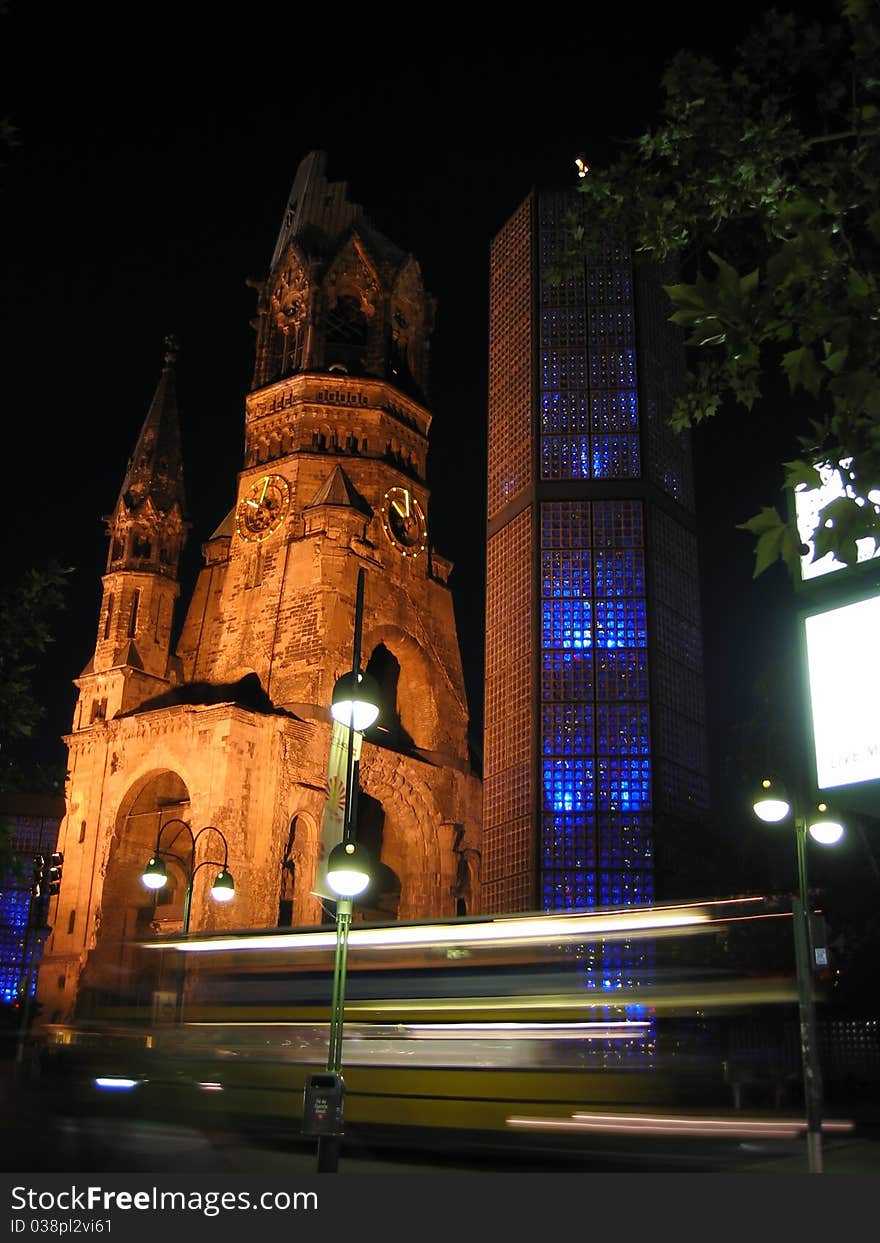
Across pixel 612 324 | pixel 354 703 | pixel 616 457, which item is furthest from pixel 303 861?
pixel 354 703

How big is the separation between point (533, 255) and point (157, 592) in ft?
67.8

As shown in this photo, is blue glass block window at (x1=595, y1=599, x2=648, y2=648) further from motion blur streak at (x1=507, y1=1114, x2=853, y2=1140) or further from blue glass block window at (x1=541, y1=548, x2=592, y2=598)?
motion blur streak at (x1=507, y1=1114, x2=853, y2=1140)

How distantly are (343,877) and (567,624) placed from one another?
1816 cm

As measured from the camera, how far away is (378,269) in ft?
158

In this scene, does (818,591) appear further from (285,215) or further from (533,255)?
(285,215)

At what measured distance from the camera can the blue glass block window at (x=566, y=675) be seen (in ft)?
93.0

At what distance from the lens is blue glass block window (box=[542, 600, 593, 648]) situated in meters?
28.9

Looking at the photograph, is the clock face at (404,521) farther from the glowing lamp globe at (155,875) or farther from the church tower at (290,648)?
the glowing lamp globe at (155,875)

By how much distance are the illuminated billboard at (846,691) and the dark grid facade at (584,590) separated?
1824 centimetres

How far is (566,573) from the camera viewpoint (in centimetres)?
2947

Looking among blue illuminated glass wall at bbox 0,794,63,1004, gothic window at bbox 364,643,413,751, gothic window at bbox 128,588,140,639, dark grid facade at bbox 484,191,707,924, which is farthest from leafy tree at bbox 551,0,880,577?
blue illuminated glass wall at bbox 0,794,63,1004

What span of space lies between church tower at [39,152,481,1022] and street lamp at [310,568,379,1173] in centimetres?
2174

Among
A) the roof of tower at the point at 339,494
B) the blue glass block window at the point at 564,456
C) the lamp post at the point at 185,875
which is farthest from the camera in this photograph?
the roof of tower at the point at 339,494

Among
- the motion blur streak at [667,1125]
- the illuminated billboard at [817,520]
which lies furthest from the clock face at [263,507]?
the illuminated billboard at [817,520]
